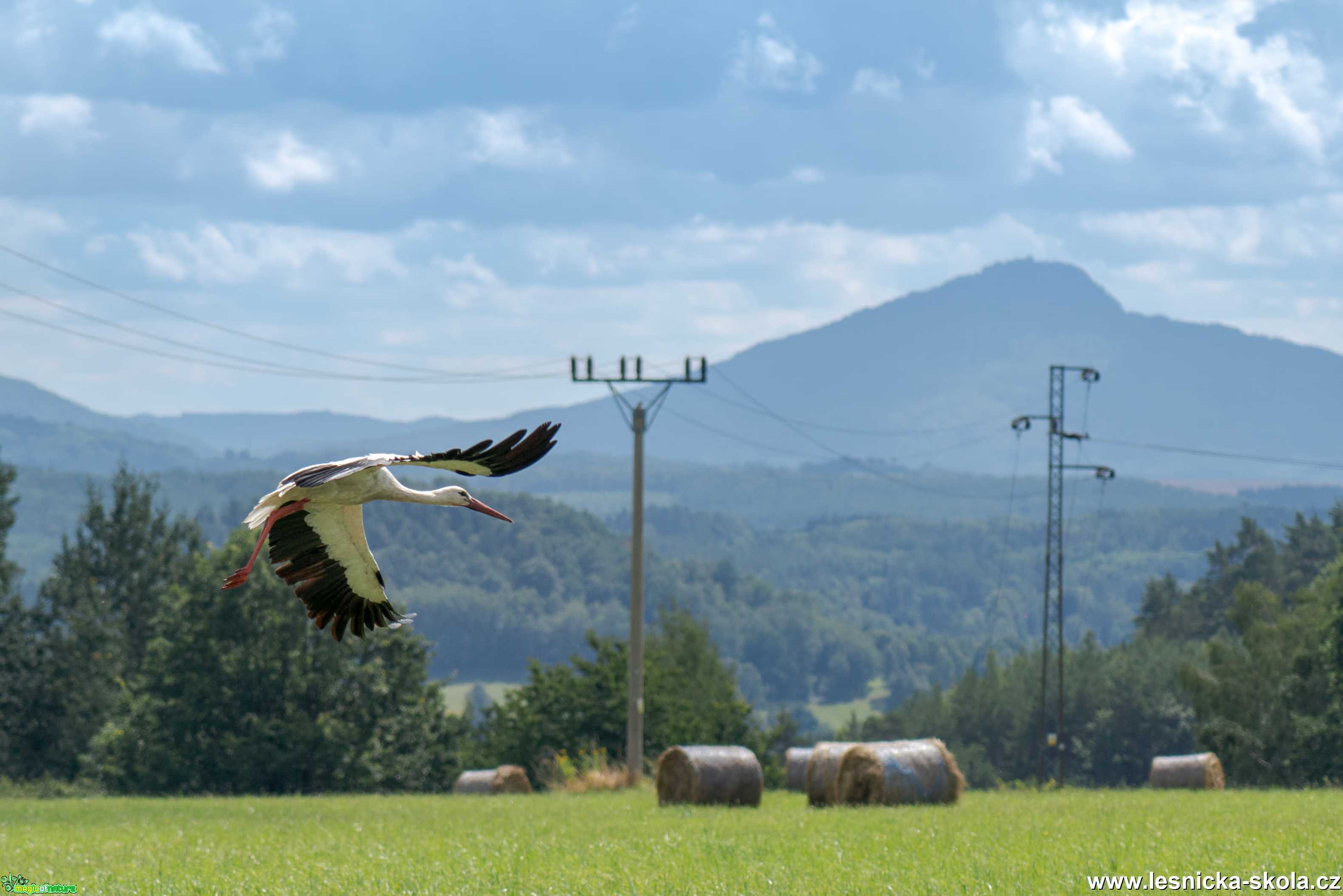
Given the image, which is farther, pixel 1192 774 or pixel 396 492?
pixel 1192 774

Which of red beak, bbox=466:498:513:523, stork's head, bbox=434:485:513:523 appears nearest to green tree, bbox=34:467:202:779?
stork's head, bbox=434:485:513:523

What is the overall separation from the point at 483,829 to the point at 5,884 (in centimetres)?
870

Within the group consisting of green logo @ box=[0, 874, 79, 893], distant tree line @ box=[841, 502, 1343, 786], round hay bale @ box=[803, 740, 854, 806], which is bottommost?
distant tree line @ box=[841, 502, 1343, 786]

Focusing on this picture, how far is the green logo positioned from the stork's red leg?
7.41 m

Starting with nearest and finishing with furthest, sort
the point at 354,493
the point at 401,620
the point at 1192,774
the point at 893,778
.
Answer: the point at 354,493 < the point at 401,620 < the point at 893,778 < the point at 1192,774

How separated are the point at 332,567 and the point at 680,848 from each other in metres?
9.90

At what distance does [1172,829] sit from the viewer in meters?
20.0

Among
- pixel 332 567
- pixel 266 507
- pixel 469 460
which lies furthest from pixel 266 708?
pixel 469 460

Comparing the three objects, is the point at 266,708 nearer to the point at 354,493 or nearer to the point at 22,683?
the point at 22,683

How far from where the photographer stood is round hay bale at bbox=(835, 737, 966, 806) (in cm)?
2698

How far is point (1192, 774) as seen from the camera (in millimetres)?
38188

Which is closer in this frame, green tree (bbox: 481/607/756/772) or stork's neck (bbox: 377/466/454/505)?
stork's neck (bbox: 377/466/454/505)

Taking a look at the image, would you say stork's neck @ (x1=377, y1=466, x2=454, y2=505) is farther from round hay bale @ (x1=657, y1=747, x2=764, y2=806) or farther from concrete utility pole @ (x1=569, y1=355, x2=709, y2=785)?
concrete utility pole @ (x1=569, y1=355, x2=709, y2=785)

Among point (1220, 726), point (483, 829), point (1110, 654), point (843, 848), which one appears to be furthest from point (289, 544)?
point (1110, 654)
